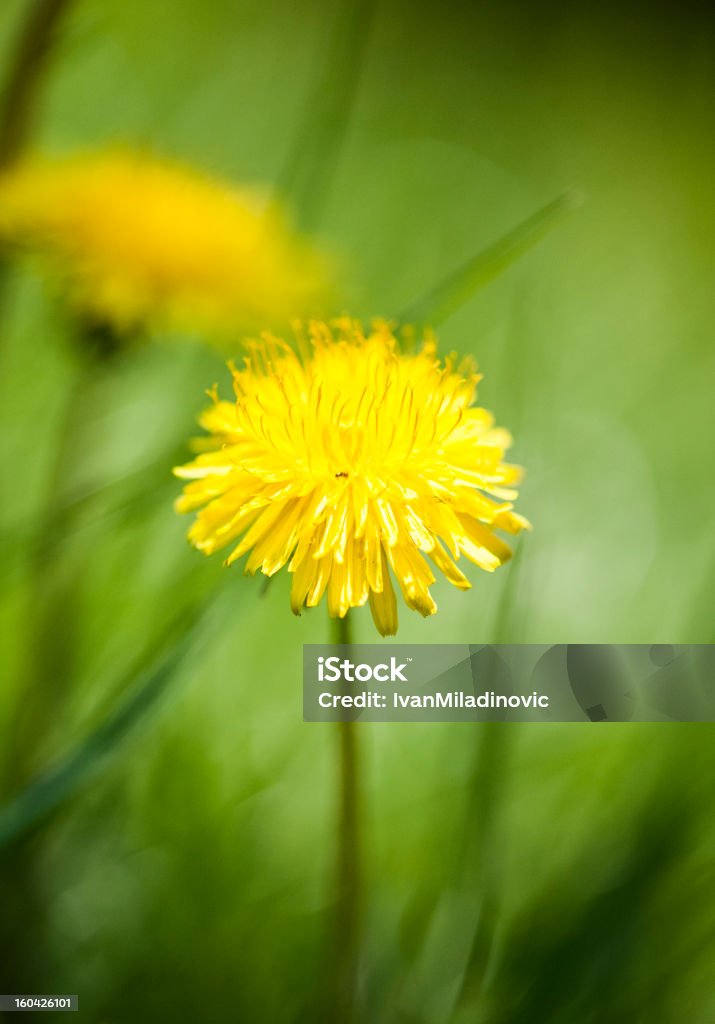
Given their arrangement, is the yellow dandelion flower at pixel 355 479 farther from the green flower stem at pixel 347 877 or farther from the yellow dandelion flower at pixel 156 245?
the yellow dandelion flower at pixel 156 245

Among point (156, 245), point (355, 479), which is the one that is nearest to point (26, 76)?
point (156, 245)

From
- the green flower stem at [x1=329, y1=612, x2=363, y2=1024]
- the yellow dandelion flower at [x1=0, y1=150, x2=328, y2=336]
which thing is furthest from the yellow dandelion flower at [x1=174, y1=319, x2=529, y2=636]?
the yellow dandelion flower at [x1=0, y1=150, x2=328, y2=336]

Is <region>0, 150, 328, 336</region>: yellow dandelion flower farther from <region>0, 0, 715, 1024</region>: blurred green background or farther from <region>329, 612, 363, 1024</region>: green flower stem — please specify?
<region>329, 612, 363, 1024</region>: green flower stem

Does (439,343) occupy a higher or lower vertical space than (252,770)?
higher

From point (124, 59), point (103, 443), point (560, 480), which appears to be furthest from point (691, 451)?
point (124, 59)

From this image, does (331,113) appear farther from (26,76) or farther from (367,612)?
(367,612)

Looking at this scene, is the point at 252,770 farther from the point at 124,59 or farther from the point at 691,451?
the point at 124,59
